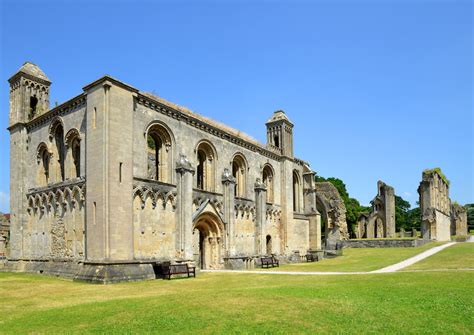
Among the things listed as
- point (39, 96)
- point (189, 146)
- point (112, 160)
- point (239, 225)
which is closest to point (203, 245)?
point (239, 225)

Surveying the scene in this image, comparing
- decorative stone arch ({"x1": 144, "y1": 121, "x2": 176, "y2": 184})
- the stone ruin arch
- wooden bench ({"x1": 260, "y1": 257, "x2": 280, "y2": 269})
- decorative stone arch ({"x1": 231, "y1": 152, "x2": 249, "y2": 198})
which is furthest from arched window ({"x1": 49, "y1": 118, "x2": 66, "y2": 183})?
the stone ruin arch

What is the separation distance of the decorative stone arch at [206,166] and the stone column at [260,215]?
18.1 ft

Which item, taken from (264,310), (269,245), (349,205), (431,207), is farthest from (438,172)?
(264,310)

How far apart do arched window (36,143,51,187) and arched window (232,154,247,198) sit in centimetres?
1266

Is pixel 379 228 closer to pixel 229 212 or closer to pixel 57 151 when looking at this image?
pixel 229 212

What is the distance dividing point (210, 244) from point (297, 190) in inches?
613

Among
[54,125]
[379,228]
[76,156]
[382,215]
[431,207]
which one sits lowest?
[379,228]

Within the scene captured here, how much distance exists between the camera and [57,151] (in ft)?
79.9

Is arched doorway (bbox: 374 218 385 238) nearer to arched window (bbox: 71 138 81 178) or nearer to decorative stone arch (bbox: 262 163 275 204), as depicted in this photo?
decorative stone arch (bbox: 262 163 275 204)

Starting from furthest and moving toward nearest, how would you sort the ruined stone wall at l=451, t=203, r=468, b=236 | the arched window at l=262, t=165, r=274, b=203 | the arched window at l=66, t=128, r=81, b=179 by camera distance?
the ruined stone wall at l=451, t=203, r=468, b=236 → the arched window at l=262, t=165, r=274, b=203 → the arched window at l=66, t=128, r=81, b=179

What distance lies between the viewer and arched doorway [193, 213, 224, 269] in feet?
88.5

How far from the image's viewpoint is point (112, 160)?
19531mm

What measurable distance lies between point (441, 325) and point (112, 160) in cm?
1520

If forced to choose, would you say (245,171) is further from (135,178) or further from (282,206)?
(135,178)
